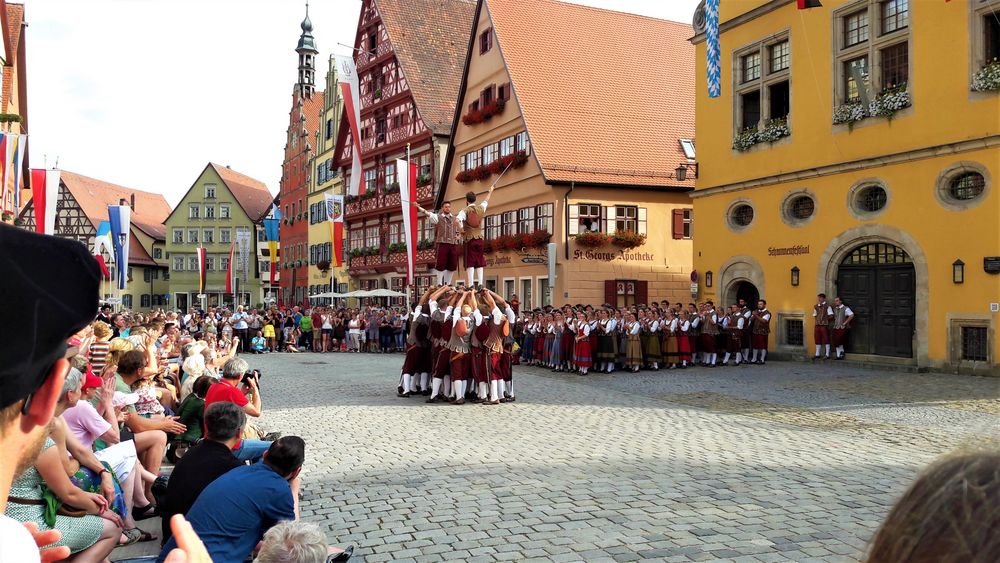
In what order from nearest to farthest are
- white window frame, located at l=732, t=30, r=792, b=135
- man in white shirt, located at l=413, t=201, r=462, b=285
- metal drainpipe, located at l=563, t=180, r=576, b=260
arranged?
man in white shirt, located at l=413, t=201, r=462, b=285
white window frame, located at l=732, t=30, r=792, b=135
metal drainpipe, located at l=563, t=180, r=576, b=260

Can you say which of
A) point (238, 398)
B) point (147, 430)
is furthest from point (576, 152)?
point (147, 430)

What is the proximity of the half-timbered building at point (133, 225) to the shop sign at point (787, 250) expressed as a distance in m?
63.0

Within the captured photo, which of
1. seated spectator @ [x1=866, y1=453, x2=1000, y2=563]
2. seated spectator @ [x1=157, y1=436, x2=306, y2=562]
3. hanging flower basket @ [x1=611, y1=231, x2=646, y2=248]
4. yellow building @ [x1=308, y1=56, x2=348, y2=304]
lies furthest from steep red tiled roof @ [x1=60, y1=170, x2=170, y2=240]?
seated spectator @ [x1=866, y1=453, x2=1000, y2=563]

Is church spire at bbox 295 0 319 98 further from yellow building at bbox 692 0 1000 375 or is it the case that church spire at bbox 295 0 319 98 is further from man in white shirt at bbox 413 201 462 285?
man in white shirt at bbox 413 201 462 285

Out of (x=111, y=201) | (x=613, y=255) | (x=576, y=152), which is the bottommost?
(x=613, y=255)

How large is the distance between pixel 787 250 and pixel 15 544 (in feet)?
76.8

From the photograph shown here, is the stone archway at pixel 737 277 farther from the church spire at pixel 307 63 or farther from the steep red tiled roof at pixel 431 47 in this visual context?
the church spire at pixel 307 63

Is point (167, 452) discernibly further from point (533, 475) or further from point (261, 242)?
point (261, 242)

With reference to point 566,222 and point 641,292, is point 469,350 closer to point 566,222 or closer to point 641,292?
point 566,222

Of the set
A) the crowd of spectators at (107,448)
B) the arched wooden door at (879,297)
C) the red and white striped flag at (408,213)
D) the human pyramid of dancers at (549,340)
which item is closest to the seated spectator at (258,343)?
the red and white striped flag at (408,213)

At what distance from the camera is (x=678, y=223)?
107 feet

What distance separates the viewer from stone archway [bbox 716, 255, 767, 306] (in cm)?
2413

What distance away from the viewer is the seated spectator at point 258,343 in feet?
106

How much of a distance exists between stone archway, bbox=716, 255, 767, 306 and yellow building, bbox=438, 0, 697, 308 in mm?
5866
